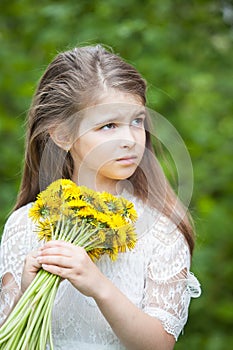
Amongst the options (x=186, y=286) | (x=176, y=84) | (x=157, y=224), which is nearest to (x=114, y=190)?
(x=157, y=224)

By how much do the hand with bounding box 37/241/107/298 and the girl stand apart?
0.65 feet

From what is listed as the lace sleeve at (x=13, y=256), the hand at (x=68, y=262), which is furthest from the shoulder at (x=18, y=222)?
the hand at (x=68, y=262)

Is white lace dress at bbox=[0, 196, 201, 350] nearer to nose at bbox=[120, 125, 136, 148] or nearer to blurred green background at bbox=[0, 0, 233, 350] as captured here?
nose at bbox=[120, 125, 136, 148]

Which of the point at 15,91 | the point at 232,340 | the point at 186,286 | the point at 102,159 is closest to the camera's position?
the point at 102,159

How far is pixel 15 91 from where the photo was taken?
14.3 ft

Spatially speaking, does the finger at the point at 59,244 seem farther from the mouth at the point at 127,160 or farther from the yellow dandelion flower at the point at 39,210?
the mouth at the point at 127,160

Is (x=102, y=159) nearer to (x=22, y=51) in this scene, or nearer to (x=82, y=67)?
(x=82, y=67)

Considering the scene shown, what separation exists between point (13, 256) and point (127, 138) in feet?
1.71

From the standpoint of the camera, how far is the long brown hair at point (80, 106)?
7.79ft

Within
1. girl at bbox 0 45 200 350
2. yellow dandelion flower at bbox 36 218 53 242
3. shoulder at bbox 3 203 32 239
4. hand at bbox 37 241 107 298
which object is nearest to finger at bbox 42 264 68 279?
hand at bbox 37 241 107 298

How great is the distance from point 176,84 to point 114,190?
2340 millimetres

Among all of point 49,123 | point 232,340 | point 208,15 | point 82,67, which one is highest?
point 208,15

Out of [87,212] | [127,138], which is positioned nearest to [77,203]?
[87,212]

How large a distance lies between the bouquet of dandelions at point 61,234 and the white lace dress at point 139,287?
211 mm
